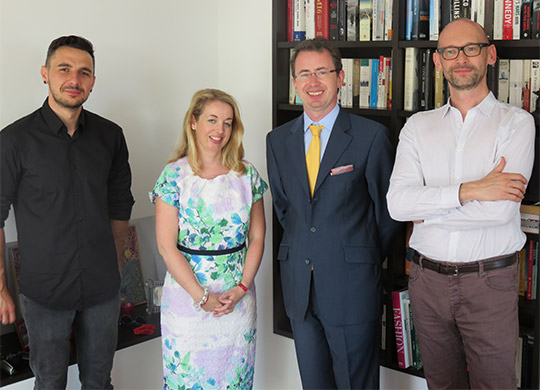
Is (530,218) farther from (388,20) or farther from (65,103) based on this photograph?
(65,103)

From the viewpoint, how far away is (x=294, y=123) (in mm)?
2979

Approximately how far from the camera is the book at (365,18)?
3215mm

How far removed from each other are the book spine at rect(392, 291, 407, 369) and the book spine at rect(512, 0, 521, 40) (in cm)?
125

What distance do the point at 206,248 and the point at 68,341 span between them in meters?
0.75

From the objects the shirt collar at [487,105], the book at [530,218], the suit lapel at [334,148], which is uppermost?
the shirt collar at [487,105]

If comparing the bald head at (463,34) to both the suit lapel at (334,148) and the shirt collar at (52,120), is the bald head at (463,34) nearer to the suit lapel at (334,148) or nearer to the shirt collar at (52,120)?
the suit lapel at (334,148)

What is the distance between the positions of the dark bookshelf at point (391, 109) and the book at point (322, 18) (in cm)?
13

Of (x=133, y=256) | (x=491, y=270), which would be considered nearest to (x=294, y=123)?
(x=491, y=270)

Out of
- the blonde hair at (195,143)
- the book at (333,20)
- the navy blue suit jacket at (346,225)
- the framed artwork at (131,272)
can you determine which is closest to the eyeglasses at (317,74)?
the navy blue suit jacket at (346,225)

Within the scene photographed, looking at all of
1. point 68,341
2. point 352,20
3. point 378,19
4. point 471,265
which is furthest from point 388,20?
point 68,341

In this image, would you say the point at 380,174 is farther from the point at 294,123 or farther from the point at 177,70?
the point at 177,70

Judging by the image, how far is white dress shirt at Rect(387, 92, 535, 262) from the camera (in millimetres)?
2432

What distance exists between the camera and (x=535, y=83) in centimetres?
273

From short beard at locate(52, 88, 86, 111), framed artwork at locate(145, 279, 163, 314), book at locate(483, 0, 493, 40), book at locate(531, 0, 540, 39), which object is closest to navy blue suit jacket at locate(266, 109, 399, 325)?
book at locate(483, 0, 493, 40)
